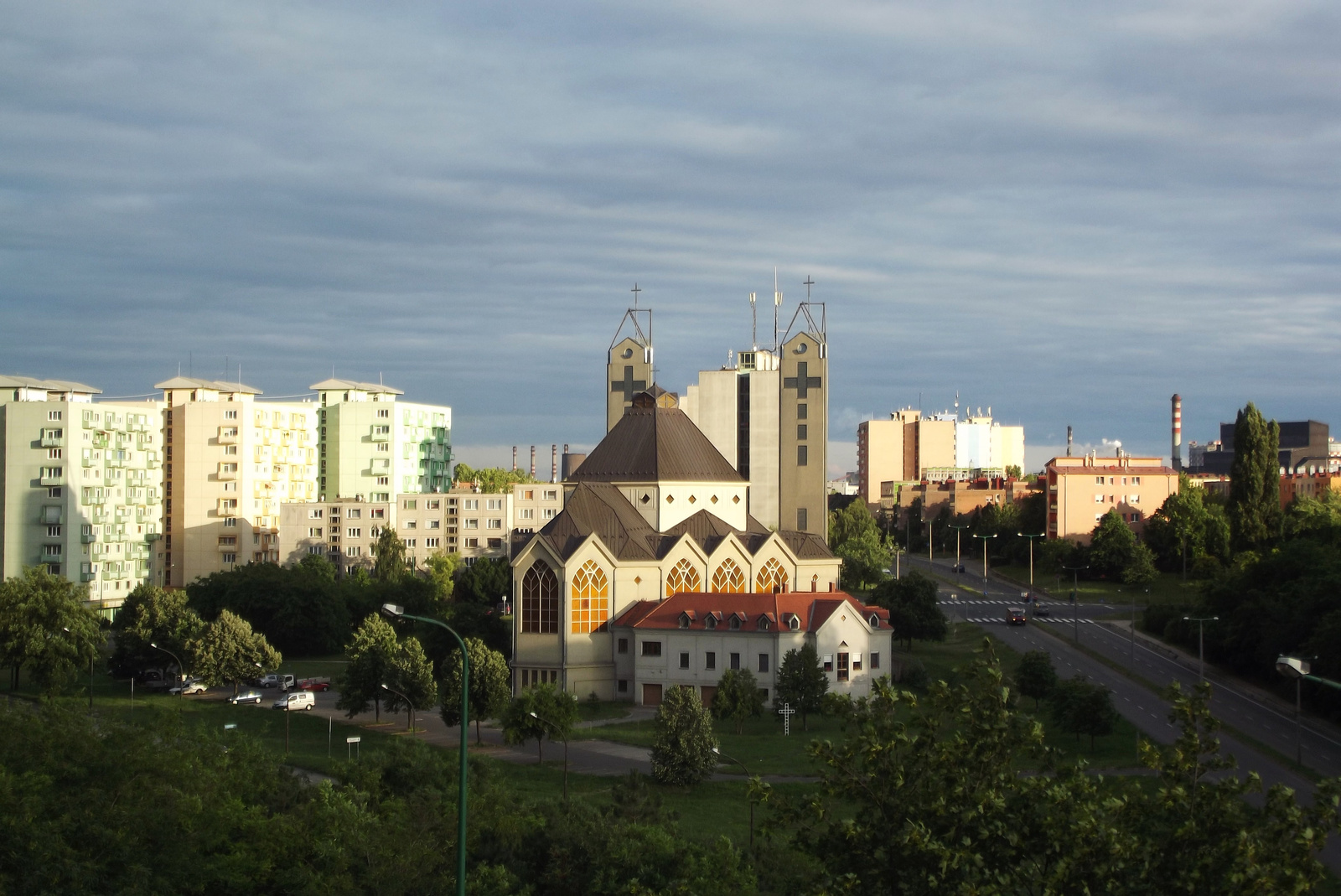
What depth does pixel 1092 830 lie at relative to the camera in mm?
21469

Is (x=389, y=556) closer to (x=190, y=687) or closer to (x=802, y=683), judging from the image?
(x=190, y=687)

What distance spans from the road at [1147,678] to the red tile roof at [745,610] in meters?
15.0

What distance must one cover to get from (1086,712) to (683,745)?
18881 millimetres

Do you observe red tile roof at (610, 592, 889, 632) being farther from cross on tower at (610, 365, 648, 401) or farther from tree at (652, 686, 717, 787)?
cross on tower at (610, 365, 648, 401)

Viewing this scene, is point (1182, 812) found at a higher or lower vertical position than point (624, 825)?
higher

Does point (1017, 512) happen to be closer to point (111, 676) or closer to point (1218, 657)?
point (1218, 657)

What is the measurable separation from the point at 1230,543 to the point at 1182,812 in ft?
334

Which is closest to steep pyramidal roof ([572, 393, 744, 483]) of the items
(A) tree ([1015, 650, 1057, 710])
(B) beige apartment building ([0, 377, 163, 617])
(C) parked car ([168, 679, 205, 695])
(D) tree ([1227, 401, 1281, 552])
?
(A) tree ([1015, 650, 1057, 710])

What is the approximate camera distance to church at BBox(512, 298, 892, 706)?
76.0 m

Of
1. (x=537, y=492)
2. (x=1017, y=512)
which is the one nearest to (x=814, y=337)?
(x=537, y=492)

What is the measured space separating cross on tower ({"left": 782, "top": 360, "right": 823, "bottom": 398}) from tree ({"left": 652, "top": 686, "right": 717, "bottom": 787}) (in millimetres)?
66035

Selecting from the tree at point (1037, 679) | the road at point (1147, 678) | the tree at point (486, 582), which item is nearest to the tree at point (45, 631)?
the tree at point (486, 582)

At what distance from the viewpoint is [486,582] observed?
11981 centimetres

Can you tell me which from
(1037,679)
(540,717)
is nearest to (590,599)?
(540,717)
